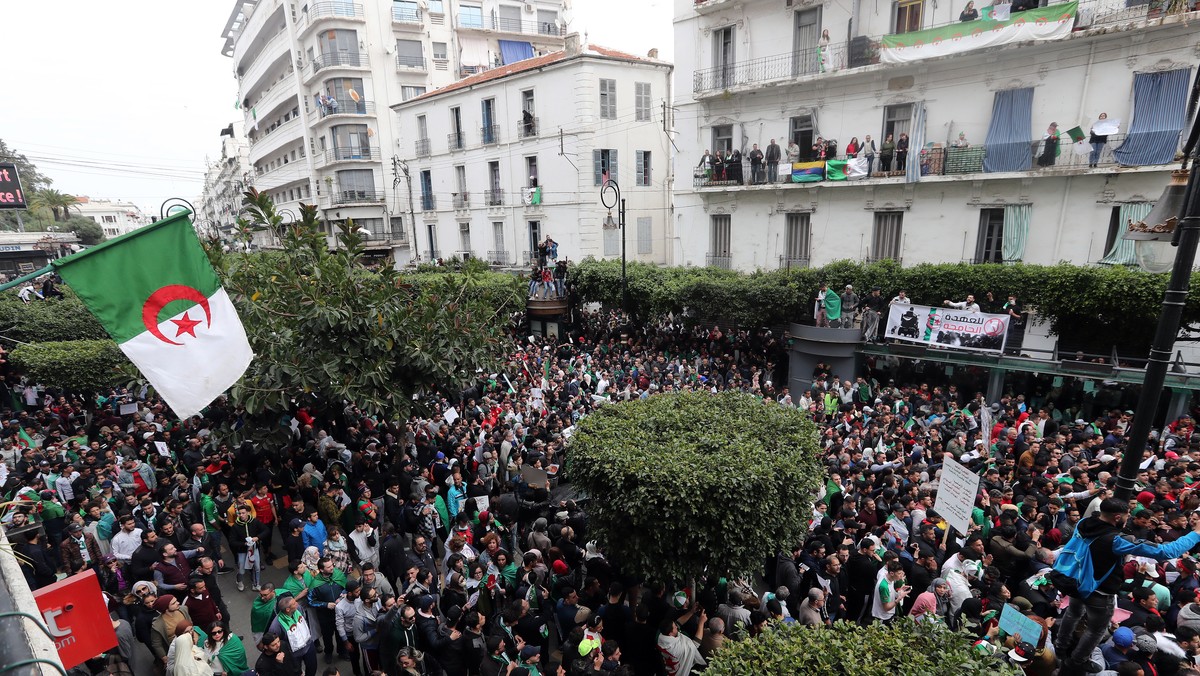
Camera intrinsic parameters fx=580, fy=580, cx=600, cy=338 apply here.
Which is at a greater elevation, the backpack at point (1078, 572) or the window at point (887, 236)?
the window at point (887, 236)

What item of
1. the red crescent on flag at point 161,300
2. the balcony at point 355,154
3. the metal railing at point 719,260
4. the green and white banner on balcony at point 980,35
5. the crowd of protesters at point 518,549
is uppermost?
the green and white banner on balcony at point 980,35

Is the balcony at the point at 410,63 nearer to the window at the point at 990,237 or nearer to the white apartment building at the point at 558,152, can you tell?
the white apartment building at the point at 558,152

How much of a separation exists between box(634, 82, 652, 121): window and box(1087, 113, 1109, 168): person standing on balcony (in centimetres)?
1749

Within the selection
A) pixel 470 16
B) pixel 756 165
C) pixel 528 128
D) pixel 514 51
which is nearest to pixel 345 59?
pixel 470 16

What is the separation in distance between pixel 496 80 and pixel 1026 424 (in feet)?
85.6

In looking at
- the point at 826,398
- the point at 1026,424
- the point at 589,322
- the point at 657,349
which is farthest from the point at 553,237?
the point at 1026,424

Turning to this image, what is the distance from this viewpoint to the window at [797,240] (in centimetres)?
2044

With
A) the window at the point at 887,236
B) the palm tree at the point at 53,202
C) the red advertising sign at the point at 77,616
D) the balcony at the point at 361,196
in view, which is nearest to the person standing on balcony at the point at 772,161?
the window at the point at 887,236

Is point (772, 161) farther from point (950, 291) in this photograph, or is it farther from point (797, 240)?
point (950, 291)

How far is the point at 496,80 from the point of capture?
28438 mm

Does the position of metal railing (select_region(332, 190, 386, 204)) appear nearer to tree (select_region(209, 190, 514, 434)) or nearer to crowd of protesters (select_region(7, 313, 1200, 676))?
crowd of protesters (select_region(7, 313, 1200, 676))

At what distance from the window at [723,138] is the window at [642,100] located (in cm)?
695

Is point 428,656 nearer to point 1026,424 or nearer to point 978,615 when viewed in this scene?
point 978,615

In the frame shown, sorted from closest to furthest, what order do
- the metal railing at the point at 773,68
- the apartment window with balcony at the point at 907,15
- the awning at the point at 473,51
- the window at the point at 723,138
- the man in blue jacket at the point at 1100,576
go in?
the man in blue jacket at the point at 1100,576
the apartment window with balcony at the point at 907,15
the metal railing at the point at 773,68
the window at the point at 723,138
the awning at the point at 473,51
